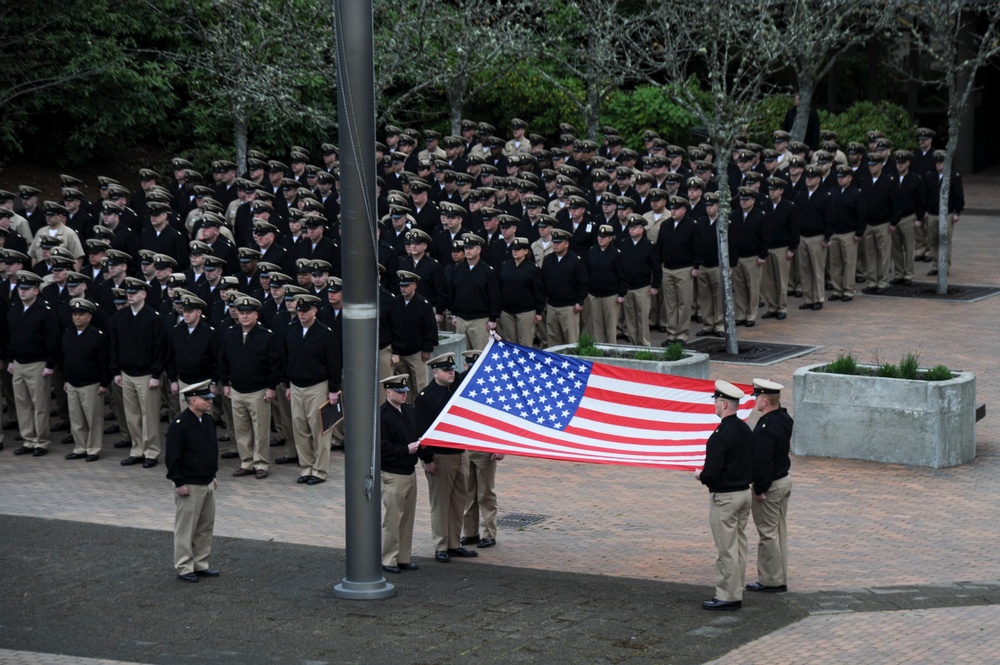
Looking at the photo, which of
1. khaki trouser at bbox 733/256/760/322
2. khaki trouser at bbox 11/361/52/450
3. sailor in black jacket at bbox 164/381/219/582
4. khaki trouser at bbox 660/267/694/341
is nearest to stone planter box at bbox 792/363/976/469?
khaki trouser at bbox 660/267/694/341

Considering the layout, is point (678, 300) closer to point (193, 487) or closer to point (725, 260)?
point (725, 260)

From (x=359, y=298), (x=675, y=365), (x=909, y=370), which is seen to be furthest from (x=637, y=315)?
(x=359, y=298)

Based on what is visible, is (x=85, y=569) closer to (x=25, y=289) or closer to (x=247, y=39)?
(x=25, y=289)

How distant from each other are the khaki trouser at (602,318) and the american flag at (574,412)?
7536 millimetres

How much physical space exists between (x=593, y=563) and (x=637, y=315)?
9.02 meters

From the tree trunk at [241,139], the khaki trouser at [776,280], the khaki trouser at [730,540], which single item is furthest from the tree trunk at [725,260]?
the tree trunk at [241,139]

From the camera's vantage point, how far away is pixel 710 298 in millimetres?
24062

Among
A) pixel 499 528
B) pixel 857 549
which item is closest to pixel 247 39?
pixel 499 528

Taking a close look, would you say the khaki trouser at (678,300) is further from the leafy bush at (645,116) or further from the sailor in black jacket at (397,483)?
the leafy bush at (645,116)

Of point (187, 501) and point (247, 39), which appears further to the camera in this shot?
point (247, 39)

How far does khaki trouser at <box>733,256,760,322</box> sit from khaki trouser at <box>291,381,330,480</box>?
27.2 ft

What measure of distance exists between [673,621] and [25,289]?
1038cm

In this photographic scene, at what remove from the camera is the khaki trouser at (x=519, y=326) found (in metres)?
21.5

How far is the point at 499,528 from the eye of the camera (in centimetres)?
1558
